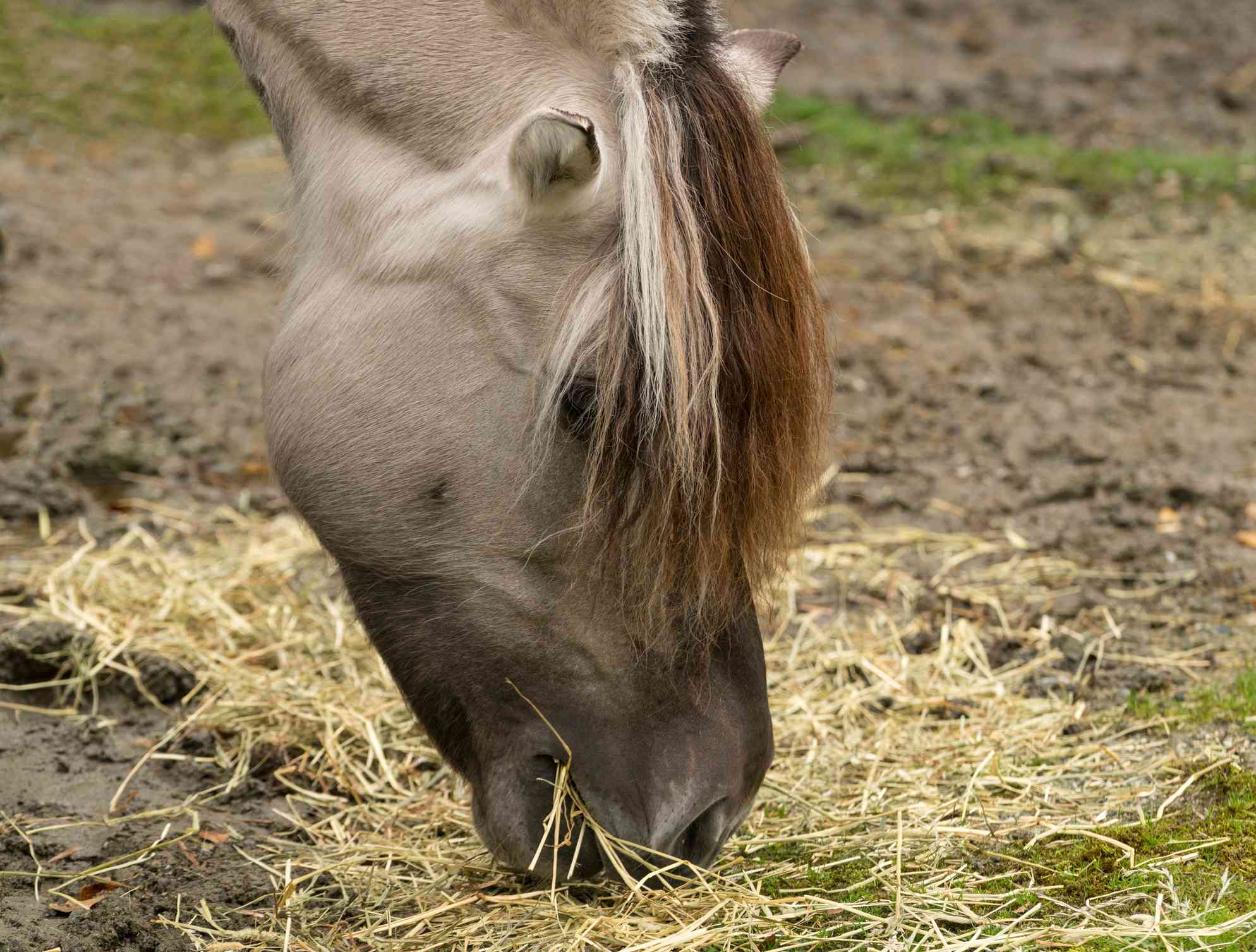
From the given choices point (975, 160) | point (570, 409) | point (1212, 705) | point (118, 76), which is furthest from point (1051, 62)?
point (570, 409)

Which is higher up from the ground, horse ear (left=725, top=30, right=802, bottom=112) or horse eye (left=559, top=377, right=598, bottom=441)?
horse ear (left=725, top=30, right=802, bottom=112)

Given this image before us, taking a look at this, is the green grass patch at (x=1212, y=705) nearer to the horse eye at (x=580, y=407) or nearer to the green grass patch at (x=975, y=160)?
the horse eye at (x=580, y=407)

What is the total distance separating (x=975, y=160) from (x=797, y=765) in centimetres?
529

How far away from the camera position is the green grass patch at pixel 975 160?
22.4ft

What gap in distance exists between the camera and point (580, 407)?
1974 mm

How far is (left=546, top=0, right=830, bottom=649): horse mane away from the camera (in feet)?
6.22

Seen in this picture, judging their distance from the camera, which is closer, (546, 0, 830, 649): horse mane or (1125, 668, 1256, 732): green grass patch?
(546, 0, 830, 649): horse mane

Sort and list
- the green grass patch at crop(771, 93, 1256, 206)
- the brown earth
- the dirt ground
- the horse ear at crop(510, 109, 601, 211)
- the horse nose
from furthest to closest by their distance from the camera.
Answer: the brown earth < the green grass patch at crop(771, 93, 1256, 206) < the dirt ground < the horse nose < the horse ear at crop(510, 109, 601, 211)

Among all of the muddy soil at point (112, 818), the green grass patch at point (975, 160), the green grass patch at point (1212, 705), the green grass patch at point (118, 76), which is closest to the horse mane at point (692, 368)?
the muddy soil at point (112, 818)

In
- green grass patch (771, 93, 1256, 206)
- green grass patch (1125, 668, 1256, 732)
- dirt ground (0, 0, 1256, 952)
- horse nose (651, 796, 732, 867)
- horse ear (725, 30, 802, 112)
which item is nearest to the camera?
horse nose (651, 796, 732, 867)

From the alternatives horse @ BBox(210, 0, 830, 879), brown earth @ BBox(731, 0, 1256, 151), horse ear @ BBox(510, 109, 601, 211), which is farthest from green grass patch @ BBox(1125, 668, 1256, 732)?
brown earth @ BBox(731, 0, 1256, 151)

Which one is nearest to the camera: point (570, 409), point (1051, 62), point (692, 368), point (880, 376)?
point (692, 368)

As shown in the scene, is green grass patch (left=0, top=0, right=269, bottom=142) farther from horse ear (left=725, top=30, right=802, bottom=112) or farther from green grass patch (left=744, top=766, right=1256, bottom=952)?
green grass patch (left=744, top=766, right=1256, bottom=952)

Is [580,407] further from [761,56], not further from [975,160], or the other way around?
[975,160]
